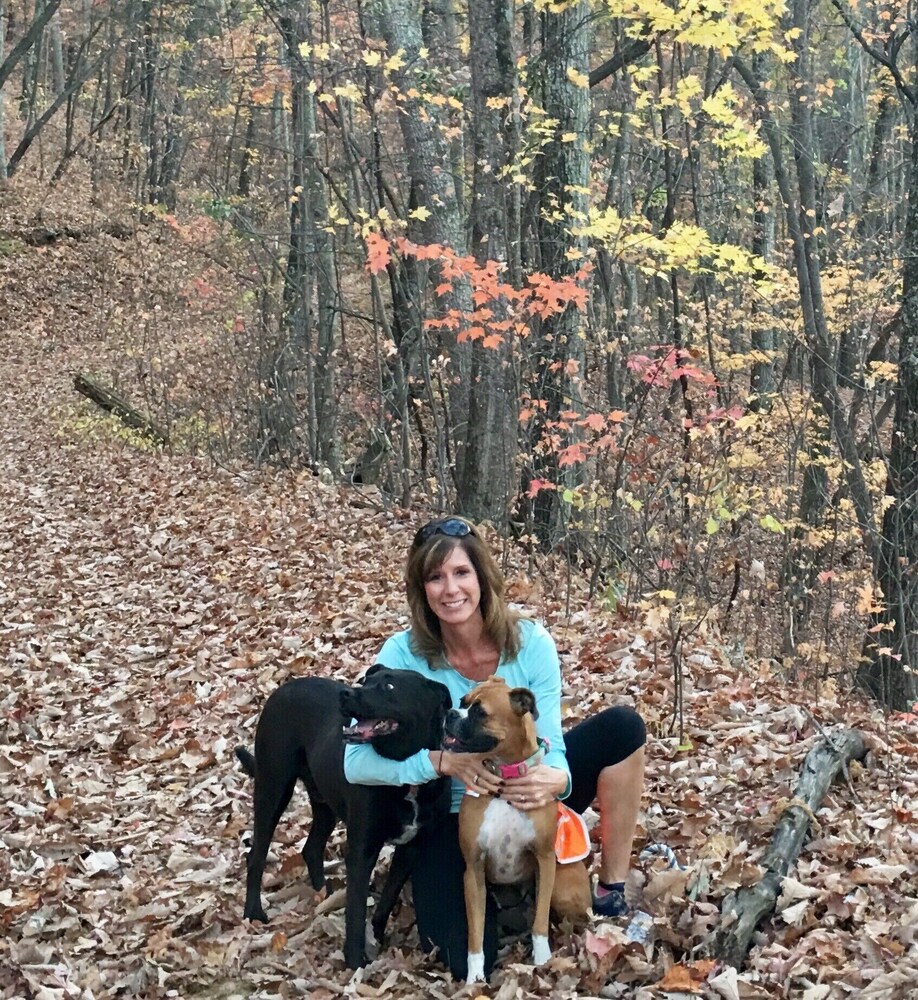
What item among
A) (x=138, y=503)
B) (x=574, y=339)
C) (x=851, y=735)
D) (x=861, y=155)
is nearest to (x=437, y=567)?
(x=851, y=735)

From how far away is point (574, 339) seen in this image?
911 centimetres

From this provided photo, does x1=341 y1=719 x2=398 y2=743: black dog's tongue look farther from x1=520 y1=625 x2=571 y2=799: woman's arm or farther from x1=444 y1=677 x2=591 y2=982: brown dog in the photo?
x1=520 y1=625 x2=571 y2=799: woman's arm

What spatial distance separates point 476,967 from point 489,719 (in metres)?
0.88

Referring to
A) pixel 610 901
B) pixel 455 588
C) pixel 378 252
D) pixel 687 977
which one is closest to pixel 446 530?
pixel 455 588

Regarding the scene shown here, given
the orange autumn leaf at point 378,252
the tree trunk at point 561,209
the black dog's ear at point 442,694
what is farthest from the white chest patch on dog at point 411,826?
the orange autumn leaf at point 378,252

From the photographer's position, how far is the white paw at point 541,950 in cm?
373

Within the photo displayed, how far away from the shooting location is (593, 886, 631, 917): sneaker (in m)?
3.96

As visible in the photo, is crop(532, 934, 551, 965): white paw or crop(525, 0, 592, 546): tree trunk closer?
crop(532, 934, 551, 965): white paw

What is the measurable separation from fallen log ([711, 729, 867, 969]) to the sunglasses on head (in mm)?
1613

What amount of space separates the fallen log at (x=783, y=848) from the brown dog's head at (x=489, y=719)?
942mm

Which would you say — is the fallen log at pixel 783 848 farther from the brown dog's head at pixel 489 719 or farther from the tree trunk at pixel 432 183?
the tree trunk at pixel 432 183

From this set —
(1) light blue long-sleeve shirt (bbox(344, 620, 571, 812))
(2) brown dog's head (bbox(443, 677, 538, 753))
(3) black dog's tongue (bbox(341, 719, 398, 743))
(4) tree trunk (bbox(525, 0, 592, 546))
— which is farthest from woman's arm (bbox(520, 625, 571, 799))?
(4) tree trunk (bbox(525, 0, 592, 546))

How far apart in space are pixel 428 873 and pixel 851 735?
2.17 m

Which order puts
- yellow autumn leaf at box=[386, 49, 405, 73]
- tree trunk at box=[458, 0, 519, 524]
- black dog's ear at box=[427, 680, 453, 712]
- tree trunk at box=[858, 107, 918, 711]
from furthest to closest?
yellow autumn leaf at box=[386, 49, 405, 73] < tree trunk at box=[458, 0, 519, 524] < tree trunk at box=[858, 107, 918, 711] < black dog's ear at box=[427, 680, 453, 712]
